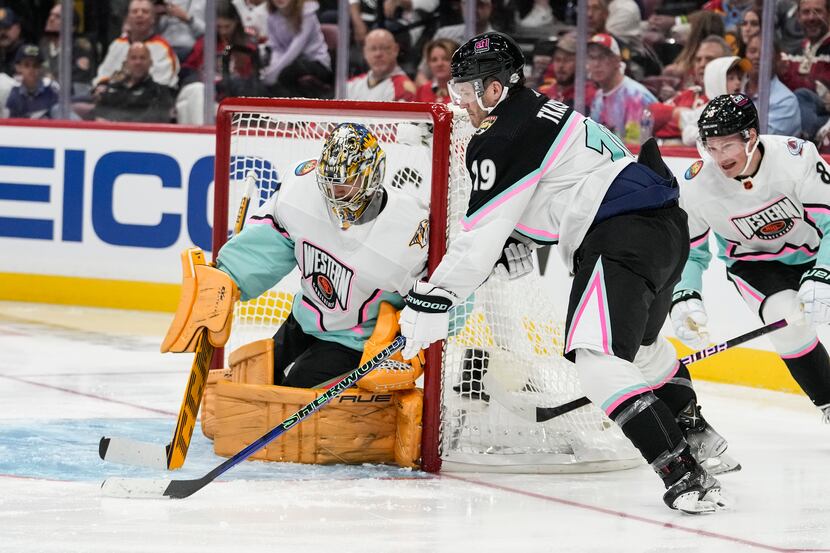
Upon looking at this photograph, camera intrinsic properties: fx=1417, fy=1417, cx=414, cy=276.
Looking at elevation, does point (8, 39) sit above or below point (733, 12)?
below

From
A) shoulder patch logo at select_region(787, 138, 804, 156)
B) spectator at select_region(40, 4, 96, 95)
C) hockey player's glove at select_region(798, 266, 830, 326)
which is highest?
shoulder patch logo at select_region(787, 138, 804, 156)

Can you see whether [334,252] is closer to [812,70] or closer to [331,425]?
[331,425]

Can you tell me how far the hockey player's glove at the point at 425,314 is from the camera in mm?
3109

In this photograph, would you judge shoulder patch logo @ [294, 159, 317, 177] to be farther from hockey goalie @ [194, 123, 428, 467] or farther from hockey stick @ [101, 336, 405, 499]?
hockey stick @ [101, 336, 405, 499]

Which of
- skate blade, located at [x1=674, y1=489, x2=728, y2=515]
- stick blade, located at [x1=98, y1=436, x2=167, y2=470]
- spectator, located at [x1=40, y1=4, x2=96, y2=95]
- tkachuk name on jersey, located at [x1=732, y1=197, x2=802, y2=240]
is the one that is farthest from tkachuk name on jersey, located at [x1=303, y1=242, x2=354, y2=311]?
spectator, located at [x1=40, y1=4, x2=96, y2=95]

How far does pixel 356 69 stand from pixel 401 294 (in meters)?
3.19

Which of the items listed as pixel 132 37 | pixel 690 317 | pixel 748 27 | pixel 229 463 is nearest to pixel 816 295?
pixel 690 317

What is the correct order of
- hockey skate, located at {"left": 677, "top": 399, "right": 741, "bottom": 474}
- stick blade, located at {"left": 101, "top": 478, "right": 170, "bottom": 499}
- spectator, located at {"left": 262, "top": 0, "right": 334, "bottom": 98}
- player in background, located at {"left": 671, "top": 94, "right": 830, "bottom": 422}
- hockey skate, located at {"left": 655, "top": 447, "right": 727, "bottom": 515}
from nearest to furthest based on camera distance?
hockey skate, located at {"left": 655, "top": 447, "right": 727, "bottom": 515}, stick blade, located at {"left": 101, "top": 478, "right": 170, "bottom": 499}, hockey skate, located at {"left": 677, "top": 399, "right": 741, "bottom": 474}, player in background, located at {"left": 671, "top": 94, "right": 830, "bottom": 422}, spectator, located at {"left": 262, "top": 0, "right": 334, "bottom": 98}

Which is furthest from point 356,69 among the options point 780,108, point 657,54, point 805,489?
point 805,489

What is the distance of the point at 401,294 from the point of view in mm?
3594

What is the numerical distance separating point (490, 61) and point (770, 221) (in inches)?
46.6

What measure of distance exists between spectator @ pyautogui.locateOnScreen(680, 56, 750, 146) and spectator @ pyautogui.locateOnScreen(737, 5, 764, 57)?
0.05 metres

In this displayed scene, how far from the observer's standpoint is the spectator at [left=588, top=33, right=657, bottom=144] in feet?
19.5

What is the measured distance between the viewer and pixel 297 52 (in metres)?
6.74
